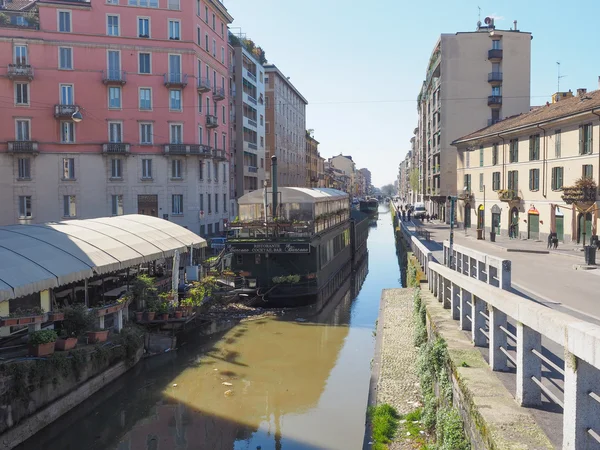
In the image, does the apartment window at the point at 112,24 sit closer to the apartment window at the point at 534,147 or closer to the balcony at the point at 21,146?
the balcony at the point at 21,146

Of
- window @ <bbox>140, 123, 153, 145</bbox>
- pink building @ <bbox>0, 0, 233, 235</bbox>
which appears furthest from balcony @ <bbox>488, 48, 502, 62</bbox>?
window @ <bbox>140, 123, 153, 145</bbox>

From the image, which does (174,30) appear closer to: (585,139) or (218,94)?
(218,94)

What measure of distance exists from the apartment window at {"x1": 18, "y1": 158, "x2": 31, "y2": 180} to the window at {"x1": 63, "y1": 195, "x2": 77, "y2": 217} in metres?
2.91

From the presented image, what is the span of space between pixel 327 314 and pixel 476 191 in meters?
31.4

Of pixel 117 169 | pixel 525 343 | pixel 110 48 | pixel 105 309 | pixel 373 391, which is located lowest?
pixel 373 391

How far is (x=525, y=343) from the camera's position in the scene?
19.2ft

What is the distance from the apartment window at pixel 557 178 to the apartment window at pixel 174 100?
27232 millimetres

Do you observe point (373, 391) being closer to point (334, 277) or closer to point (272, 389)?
point (272, 389)

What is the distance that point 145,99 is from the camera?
42.7 m

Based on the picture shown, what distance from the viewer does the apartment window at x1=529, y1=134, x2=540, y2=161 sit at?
39.0 m

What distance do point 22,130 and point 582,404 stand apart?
42.9 meters

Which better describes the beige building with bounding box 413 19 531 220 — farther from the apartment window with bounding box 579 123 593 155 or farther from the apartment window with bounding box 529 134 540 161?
the apartment window with bounding box 579 123 593 155

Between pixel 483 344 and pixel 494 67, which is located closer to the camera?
pixel 483 344

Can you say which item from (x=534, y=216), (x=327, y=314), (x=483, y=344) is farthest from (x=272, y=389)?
(x=534, y=216)
